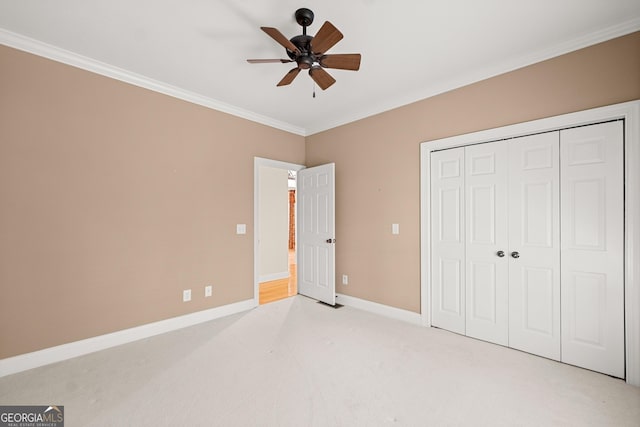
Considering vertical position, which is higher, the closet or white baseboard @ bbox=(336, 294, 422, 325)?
the closet

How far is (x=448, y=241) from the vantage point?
3.06 m

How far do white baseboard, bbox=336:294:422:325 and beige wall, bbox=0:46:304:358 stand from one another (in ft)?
5.07

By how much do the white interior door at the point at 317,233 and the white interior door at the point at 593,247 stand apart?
2.51 meters

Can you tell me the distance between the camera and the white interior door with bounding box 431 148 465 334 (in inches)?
117

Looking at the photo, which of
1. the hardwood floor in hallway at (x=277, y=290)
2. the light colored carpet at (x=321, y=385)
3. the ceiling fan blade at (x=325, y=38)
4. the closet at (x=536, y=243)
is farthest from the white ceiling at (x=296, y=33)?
the hardwood floor in hallway at (x=277, y=290)

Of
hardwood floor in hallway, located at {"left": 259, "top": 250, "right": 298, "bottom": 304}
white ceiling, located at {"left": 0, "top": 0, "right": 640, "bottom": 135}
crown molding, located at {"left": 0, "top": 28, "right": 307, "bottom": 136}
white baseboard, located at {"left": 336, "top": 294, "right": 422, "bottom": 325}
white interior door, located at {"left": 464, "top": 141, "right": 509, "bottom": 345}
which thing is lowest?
hardwood floor in hallway, located at {"left": 259, "top": 250, "right": 298, "bottom": 304}

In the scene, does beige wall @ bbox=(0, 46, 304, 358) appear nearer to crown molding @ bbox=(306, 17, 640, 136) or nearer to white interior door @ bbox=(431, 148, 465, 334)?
crown molding @ bbox=(306, 17, 640, 136)

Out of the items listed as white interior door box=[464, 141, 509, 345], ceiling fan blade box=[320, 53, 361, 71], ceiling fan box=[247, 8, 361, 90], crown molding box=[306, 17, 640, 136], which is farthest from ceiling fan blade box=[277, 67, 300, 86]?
white interior door box=[464, 141, 509, 345]

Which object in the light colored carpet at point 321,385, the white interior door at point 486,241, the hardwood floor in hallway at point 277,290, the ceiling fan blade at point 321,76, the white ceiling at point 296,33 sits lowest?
the hardwood floor in hallway at point 277,290

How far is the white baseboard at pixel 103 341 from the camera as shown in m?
2.25

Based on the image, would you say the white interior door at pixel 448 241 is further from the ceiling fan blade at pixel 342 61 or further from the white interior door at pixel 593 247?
the ceiling fan blade at pixel 342 61

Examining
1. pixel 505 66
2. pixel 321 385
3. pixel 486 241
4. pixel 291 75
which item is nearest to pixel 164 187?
pixel 291 75

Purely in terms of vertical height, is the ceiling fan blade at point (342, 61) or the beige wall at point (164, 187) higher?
the ceiling fan blade at point (342, 61)

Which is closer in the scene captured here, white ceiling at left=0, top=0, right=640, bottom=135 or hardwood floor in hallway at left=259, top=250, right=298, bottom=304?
white ceiling at left=0, top=0, right=640, bottom=135
